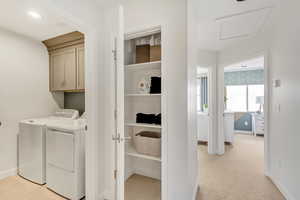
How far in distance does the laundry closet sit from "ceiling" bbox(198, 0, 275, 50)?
805mm

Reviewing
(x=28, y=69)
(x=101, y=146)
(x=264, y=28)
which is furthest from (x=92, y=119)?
(x=264, y=28)

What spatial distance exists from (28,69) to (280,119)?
4.26 meters

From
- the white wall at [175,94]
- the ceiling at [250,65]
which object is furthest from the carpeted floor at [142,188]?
the ceiling at [250,65]

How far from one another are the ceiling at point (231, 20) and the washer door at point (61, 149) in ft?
7.95

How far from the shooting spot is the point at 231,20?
228cm

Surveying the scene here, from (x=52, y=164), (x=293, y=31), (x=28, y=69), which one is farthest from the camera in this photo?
(x=28, y=69)

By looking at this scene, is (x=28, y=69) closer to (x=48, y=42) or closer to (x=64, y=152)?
(x=48, y=42)

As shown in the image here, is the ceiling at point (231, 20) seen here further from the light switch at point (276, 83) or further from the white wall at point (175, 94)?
the light switch at point (276, 83)

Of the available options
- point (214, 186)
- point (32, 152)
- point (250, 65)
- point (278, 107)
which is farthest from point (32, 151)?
point (250, 65)

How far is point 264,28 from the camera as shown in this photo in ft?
8.32

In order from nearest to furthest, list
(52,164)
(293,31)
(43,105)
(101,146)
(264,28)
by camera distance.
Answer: (293,31) < (101,146) < (52,164) < (264,28) < (43,105)

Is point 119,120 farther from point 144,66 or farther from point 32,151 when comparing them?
point 32,151

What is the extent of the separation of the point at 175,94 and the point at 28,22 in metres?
2.48

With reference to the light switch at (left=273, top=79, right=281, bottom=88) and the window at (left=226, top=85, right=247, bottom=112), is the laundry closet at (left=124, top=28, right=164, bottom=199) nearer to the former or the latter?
the light switch at (left=273, top=79, right=281, bottom=88)
